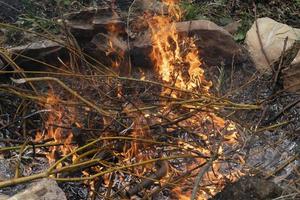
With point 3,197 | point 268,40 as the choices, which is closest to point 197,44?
point 268,40

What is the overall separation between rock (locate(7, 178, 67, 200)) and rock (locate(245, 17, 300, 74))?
3304 millimetres

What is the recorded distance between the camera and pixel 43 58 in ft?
18.2

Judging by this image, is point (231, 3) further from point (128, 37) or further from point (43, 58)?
point (43, 58)

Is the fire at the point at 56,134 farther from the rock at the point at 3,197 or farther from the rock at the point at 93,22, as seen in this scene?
the rock at the point at 93,22

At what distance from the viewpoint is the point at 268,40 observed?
5.79m

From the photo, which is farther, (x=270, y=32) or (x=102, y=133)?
(x=270, y=32)

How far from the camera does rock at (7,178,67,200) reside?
9.53ft

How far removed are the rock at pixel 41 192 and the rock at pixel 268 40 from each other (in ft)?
10.8

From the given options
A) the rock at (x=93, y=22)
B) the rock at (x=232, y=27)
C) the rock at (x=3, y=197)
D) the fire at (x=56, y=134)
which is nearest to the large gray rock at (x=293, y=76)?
the rock at (x=232, y=27)

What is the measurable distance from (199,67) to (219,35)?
0.46 m

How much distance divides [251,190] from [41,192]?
1.37m

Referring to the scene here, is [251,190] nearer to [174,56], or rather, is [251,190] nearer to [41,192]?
[41,192]

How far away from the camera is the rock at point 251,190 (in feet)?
10.3

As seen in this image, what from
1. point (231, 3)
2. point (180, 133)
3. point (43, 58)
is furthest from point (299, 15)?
point (43, 58)
